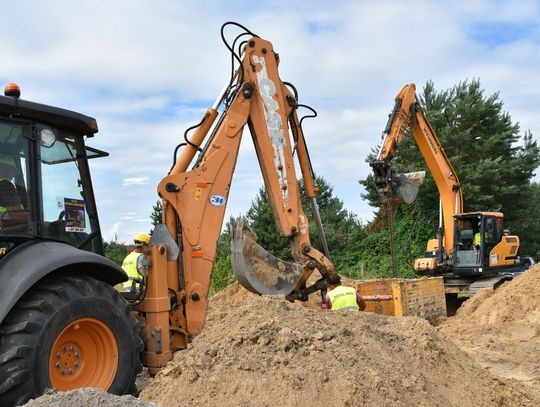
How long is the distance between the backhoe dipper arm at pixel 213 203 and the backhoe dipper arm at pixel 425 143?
4968 mm

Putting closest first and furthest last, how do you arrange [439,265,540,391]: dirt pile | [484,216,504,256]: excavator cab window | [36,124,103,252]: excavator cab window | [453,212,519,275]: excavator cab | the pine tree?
1. [36,124,103,252]: excavator cab window
2. [439,265,540,391]: dirt pile
3. [453,212,519,275]: excavator cab
4. [484,216,504,256]: excavator cab window
5. the pine tree

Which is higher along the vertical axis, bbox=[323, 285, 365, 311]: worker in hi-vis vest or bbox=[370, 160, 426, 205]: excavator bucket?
bbox=[370, 160, 426, 205]: excavator bucket

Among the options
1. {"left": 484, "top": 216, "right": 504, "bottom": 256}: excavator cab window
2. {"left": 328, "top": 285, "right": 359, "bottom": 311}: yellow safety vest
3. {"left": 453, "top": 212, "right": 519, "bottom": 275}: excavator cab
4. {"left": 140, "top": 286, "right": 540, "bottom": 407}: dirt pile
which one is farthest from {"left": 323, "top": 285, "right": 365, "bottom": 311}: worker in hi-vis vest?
{"left": 484, "top": 216, "right": 504, "bottom": 256}: excavator cab window

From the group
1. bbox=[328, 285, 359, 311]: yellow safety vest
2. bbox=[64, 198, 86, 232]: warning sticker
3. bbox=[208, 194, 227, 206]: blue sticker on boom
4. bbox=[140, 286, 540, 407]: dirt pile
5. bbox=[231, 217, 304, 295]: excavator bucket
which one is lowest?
bbox=[140, 286, 540, 407]: dirt pile

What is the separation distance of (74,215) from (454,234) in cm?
964

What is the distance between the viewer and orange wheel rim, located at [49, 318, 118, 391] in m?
3.88

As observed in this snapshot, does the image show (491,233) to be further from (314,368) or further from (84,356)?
(84,356)

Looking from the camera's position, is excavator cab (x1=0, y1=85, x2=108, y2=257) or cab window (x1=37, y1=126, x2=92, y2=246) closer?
excavator cab (x1=0, y1=85, x2=108, y2=257)

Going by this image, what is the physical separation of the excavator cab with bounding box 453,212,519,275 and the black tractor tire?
9357 mm

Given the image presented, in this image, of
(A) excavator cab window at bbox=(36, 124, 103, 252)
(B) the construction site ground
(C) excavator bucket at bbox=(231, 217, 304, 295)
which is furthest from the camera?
(C) excavator bucket at bbox=(231, 217, 304, 295)

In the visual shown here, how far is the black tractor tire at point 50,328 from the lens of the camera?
349 centimetres

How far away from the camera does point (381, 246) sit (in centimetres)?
2458

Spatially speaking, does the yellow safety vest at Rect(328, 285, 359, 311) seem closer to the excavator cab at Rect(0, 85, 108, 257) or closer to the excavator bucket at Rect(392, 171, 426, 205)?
the excavator cab at Rect(0, 85, 108, 257)

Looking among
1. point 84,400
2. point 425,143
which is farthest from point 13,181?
point 425,143
